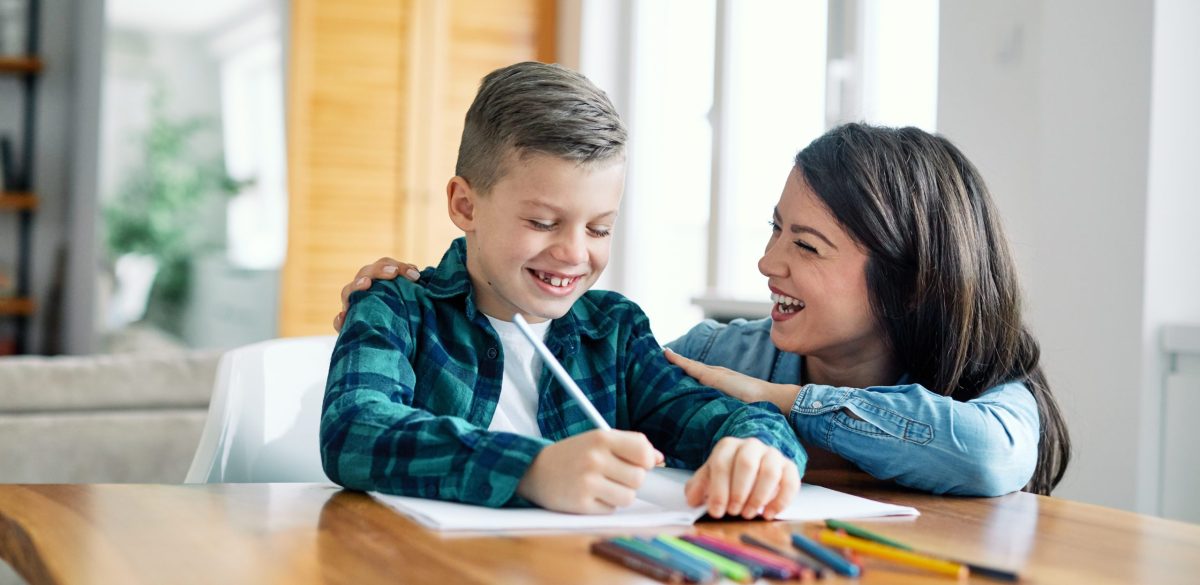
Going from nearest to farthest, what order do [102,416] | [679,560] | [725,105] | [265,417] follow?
[679,560], [265,417], [102,416], [725,105]

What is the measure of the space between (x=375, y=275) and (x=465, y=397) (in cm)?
19

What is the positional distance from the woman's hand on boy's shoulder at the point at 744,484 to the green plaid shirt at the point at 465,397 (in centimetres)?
11

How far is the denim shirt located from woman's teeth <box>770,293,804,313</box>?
23 cm

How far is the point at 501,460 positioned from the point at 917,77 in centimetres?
237

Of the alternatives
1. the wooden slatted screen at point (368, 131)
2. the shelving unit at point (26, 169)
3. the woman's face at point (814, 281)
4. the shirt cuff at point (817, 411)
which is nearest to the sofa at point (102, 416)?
the woman's face at point (814, 281)

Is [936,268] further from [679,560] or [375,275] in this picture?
[679,560]

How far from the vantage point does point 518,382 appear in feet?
4.13

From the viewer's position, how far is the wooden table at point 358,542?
27.8 inches


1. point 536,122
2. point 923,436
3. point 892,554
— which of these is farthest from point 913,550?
point 536,122

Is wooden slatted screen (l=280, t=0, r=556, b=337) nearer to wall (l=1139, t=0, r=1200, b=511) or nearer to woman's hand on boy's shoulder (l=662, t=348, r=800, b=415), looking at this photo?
wall (l=1139, t=0, r=1200, b=511)

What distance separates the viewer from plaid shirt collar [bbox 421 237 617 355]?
1242 mm

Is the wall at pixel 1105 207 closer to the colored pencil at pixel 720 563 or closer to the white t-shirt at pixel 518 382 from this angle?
the white t-shirt at pixel 518 382

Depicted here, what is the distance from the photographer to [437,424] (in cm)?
97

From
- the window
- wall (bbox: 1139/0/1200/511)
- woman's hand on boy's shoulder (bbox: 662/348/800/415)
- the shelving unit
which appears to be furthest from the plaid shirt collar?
the shelving unit
